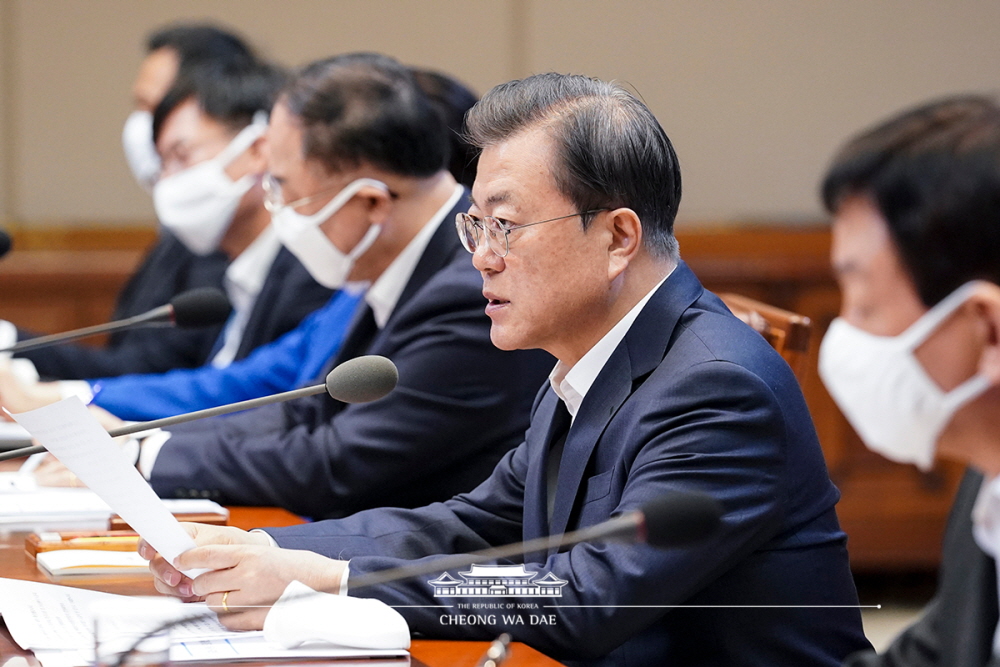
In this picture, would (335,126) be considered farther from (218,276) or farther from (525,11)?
(525,11)

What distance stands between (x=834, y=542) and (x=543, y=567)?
37 cm

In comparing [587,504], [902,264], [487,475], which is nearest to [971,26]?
[487,475]

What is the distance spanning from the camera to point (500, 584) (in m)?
1.42

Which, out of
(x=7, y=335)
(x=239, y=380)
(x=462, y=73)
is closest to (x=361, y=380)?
(x=239, y=380)

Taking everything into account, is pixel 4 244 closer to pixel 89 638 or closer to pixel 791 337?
pixel 89 638

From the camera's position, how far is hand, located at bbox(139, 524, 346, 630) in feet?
4.83

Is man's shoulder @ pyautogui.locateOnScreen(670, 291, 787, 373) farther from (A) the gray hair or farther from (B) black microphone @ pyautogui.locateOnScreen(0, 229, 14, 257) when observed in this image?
(B) black microphone @ pyautogui.locateOnScreen(0, 229, 14, 257)

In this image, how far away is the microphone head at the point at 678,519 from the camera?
1.16 metres

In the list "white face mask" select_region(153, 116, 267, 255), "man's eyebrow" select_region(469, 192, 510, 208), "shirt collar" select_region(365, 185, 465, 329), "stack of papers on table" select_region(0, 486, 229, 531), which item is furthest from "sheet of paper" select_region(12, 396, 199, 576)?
"white face mask" select_region(153, 116, 267, 255)

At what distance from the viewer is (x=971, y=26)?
5.01 metres

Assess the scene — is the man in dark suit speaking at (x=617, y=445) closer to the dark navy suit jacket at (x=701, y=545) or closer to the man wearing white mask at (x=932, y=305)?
the dark navy suit jacket at (x=701, y=545)

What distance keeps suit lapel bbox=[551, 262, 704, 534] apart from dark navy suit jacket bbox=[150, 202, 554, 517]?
470 mm

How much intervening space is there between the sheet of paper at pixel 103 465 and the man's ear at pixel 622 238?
627 millimetres

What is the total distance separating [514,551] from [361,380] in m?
0.44
